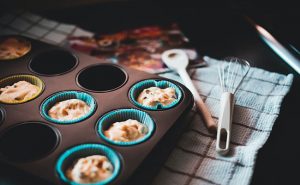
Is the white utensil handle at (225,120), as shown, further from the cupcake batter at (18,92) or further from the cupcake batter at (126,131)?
the cupcake batter at (18,92)

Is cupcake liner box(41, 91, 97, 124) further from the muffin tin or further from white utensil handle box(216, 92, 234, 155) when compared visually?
white utensil handle box(216, 92, 234, 155)

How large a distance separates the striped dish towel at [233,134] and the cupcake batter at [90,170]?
0.38 feet

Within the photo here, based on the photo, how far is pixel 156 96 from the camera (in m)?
0.86

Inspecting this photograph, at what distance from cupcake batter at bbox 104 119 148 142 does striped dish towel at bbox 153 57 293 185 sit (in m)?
0.09

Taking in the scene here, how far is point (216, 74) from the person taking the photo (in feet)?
3.49

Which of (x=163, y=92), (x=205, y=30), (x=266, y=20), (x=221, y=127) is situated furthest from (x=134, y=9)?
(x=221, y=127)

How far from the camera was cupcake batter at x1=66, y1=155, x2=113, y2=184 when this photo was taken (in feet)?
2.23

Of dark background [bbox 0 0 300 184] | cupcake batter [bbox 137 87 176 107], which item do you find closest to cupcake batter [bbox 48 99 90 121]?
cupcake batter [bbox 137 87 176 107]

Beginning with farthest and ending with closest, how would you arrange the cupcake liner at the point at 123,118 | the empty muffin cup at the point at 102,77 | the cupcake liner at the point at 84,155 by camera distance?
1. the empty muffin cup at the point at 102,77
2. the cupcake liner at the point at 123,118
3. the cupcake liner at the point at 84,155

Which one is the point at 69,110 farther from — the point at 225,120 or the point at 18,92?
the point at 225,120

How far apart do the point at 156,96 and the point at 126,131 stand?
5.1 inches

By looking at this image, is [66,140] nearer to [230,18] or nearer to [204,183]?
[204,183]

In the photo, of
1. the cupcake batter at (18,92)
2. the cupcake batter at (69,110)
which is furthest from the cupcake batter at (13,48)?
the cupcake batter at (69,110)

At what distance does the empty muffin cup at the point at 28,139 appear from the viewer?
772mm
